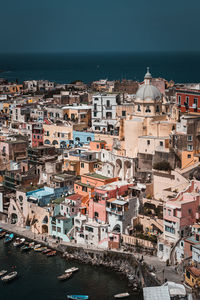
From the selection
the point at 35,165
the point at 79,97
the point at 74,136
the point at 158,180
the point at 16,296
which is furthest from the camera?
the point at 79,97

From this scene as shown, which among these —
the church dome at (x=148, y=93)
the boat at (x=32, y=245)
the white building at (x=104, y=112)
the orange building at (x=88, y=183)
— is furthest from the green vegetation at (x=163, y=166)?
the white building at (x=104, y=112)

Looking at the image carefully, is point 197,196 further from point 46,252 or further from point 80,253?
point 46,252

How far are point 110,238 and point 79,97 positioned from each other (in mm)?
37997

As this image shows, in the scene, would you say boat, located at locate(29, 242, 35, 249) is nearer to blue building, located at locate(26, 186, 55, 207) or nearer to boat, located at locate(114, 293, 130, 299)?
blue building, located at locate(26, 186, 55, 207)

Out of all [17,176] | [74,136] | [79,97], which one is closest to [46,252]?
[17,176]

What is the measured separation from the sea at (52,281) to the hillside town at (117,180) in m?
2.93

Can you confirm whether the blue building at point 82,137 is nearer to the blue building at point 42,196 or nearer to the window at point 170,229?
the blue building at point 42,196

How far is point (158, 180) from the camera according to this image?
151ft

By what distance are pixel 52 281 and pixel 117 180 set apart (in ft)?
44.1

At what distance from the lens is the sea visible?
3622 cm

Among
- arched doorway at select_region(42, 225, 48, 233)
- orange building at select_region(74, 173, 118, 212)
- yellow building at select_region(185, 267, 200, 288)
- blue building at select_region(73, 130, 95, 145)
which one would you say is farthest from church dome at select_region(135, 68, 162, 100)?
yellow building at select_region(185, 267, 200, 288)

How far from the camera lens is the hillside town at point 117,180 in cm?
3950

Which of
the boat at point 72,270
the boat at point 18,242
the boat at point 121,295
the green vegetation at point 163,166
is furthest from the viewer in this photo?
the green vegetation at point 163,166

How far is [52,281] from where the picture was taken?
38.1 metres
